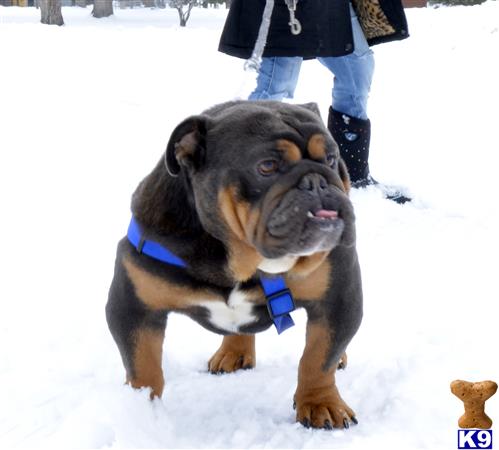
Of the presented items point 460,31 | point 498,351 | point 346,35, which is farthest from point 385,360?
point 460,31

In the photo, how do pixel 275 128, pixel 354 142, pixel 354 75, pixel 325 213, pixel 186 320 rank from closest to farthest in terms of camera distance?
pixel 325 213 → pixel 275 128 → pixel 186 320 → pixel 354 75 → pixel 354 142

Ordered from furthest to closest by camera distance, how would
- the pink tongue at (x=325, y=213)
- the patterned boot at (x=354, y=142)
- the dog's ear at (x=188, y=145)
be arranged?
the patterned boot at (x=354, y=142)
the dog's ear at (x=188, y=145)
the pink tongue at (x=325, y=213)

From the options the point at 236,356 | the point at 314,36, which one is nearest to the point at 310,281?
the point at 236,356

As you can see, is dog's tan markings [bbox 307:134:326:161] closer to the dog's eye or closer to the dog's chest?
the dog's eye

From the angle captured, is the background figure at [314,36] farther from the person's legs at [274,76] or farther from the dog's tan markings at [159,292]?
the dog's tan markings at [159,292]

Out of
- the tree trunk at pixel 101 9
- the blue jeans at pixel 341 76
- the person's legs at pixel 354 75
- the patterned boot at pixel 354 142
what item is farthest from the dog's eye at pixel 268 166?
the tree trunk at pixel 101 9

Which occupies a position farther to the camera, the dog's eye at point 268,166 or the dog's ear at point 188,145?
the dog's ear at point 188,145

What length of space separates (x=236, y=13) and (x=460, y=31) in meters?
12.5

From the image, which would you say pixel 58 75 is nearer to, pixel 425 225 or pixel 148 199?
pixel 425 225

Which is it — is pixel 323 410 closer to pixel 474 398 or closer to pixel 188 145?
pixel 474 398

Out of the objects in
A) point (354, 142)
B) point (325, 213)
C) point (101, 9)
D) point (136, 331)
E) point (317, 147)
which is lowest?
point (101, 9)

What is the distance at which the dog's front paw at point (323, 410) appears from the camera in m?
2.75

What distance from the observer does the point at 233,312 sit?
2727 millimetres

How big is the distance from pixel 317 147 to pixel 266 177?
0.20 m
